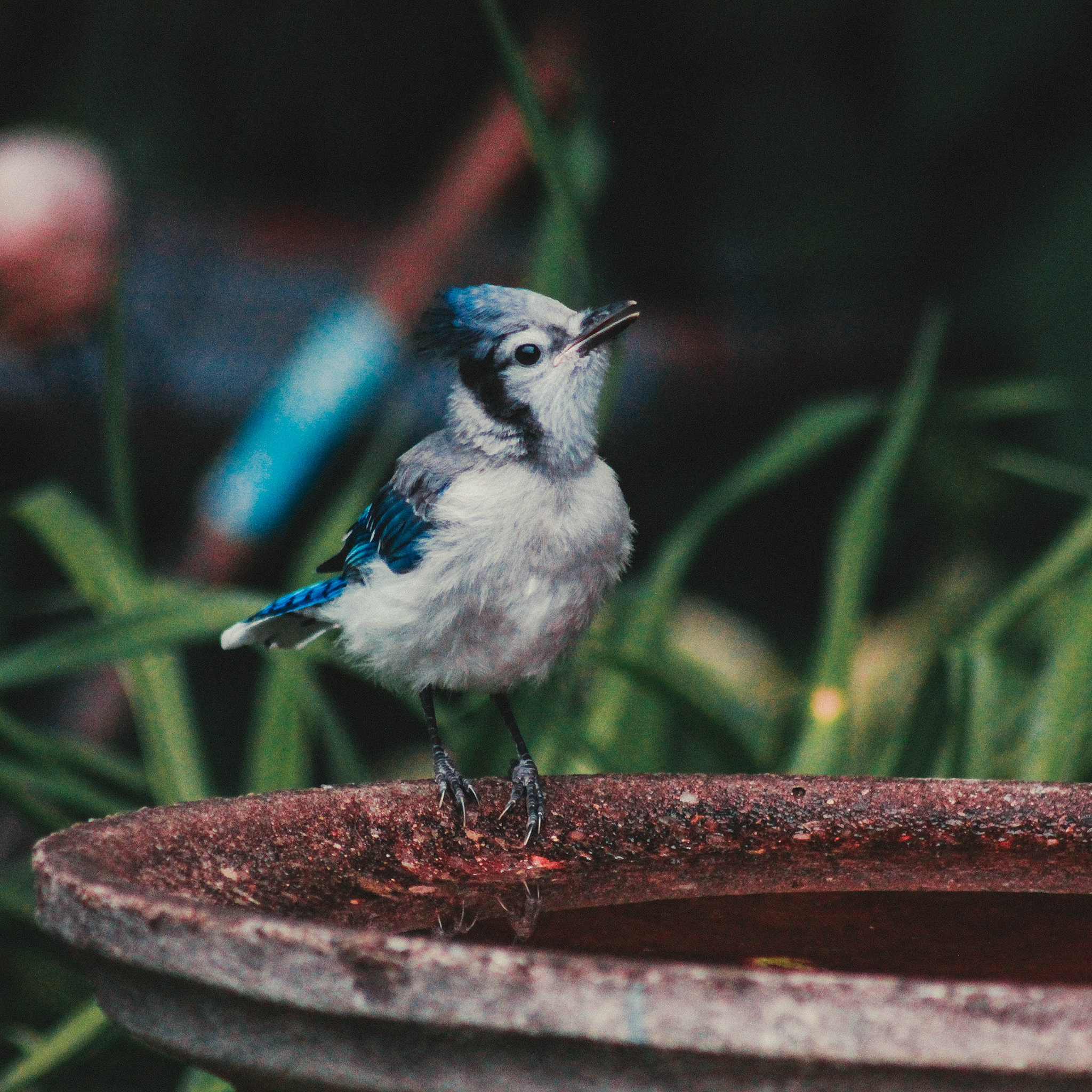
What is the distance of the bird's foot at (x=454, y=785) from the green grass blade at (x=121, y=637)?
668 millimetres

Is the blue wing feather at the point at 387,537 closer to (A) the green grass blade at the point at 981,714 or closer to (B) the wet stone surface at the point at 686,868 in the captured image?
(B) the wet stone surface at the point at 686,868

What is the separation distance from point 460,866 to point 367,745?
3560 mm

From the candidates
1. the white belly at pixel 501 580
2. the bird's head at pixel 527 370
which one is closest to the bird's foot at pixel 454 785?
the white belly at pixel 501 580

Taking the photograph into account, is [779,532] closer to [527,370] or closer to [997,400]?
[997,400]

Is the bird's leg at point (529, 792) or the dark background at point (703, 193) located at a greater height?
the dark background at point (703, 193)

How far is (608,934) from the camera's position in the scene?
1262mm

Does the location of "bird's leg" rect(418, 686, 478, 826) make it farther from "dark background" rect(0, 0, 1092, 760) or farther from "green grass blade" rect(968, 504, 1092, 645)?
"dark background" rect(0, 0, 1092, 760)

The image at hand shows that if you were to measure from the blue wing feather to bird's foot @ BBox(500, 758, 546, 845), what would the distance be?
0.28m

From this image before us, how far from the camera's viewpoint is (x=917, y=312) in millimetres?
4875

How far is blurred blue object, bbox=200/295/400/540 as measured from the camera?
12.2 feet

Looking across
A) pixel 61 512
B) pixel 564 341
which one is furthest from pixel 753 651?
pixel 564 341

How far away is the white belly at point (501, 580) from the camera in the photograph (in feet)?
5.76

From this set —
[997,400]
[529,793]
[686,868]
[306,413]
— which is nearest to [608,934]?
[686,868]

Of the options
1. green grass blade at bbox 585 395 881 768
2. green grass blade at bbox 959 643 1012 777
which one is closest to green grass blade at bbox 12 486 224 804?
green grass blade at bbox 585 395 881 768
